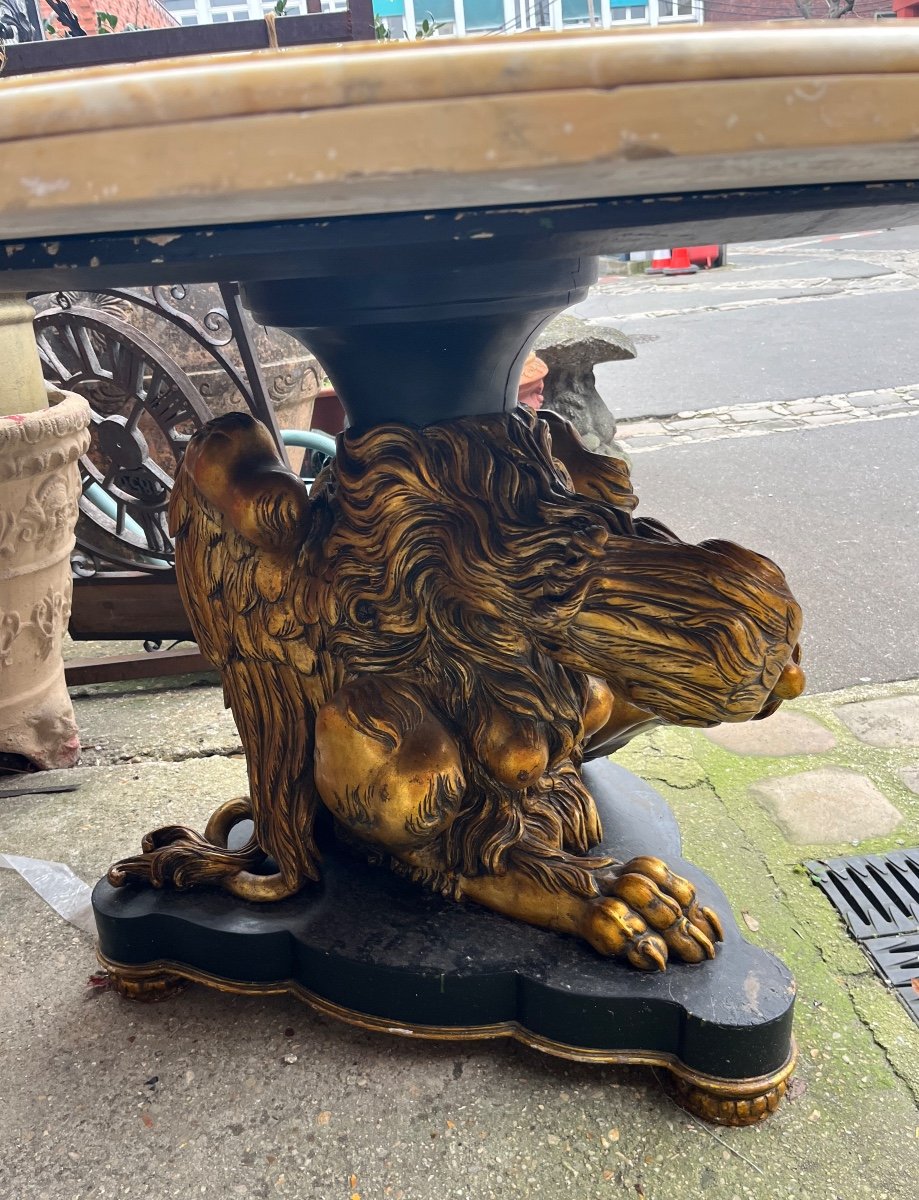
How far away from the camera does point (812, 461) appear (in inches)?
170

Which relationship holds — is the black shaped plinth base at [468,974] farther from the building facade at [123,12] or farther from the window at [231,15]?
the building facade at [123,12]

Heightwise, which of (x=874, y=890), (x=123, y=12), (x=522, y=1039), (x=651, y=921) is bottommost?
(x=874, y=890)

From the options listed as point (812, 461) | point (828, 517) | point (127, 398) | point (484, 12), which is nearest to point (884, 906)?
point (127, 398)

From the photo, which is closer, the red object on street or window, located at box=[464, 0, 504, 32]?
the red object on street

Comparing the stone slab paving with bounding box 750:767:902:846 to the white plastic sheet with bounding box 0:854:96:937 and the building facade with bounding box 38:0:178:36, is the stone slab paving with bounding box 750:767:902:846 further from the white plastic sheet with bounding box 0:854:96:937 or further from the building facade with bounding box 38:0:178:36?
the building facade with bounding box 38:0:178:36

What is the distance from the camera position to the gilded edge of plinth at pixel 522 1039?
3.58 ft

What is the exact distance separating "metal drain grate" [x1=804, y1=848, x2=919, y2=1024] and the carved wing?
2.55 ft

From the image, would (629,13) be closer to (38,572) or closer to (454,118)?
(38,572)

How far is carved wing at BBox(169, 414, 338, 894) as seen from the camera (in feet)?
3.85

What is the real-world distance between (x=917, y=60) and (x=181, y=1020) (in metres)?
1.26

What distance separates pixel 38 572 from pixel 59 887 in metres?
0.62

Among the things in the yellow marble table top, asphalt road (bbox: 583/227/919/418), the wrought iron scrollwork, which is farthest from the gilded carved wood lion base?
asphalt road (bbox: 583/227/919/418)

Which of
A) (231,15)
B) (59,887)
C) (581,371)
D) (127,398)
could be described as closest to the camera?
(59,887)

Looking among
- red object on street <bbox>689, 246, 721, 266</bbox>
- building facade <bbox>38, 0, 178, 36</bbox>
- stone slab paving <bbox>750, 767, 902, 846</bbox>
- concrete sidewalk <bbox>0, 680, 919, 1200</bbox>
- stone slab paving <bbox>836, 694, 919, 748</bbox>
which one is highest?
building facade <bbox>38, 0, 178, 36</bbox>
